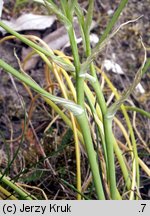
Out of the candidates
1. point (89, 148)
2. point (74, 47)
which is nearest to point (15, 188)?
point (89, 148)

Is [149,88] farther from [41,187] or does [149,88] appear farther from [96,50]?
[96,50]

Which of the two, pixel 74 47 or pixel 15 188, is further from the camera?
pixel 15 188

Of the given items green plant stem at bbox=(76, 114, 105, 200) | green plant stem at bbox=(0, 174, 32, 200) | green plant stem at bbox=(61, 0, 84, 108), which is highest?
green plant stem at bbox=(61, 0, 84, 108)

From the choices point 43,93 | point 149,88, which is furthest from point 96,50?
point 149,88

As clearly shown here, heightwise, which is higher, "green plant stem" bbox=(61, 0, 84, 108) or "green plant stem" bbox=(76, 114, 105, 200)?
"green plant stem" bbox=(61, 0, 84, 108)

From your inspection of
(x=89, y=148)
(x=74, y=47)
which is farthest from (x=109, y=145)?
(x=74, y=47)

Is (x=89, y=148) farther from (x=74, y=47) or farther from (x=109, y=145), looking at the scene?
(x=74, y=47)

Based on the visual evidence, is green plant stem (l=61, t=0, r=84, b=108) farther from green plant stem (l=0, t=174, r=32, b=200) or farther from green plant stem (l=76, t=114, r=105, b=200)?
green plant stem (l=0, t=174, r=32, b=200)

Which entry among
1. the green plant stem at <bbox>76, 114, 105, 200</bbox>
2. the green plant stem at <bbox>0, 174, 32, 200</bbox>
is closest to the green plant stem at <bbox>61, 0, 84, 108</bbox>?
the green plant stem at <bbox>76, 114, 105, 200</bbox>

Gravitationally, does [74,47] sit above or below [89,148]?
above
